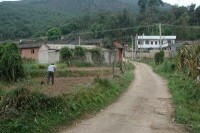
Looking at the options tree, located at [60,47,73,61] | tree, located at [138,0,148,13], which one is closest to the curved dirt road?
tree, located at [60,47,73,61]

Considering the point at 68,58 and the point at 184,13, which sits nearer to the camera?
the point at 68,58

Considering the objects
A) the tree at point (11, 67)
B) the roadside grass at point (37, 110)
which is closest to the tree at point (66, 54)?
the tree at point (11, 67)

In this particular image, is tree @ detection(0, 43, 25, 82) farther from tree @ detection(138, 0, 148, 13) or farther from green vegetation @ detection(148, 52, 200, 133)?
tree @ detection(138, 0, 148, 13)

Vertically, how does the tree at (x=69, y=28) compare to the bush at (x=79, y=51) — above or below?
above

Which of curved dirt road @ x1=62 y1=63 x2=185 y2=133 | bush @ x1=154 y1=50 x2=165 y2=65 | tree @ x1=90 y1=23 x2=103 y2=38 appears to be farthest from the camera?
tree @ x1=90 y1=23 x2=103 y2=38

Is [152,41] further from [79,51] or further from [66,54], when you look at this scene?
[66,54]

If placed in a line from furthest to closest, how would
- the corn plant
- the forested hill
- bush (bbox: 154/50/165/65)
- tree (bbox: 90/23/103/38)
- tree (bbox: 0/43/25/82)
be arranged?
tree (bbox: 90/23/103/38)
the forested hill
bush (bbox: 154/50/165/65)
tree (bbox: 0/43/25/82)
the corn plant

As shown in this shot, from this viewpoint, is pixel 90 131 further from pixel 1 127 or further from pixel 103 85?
pixel 103 85

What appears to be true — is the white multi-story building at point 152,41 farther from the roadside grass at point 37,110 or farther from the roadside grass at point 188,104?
the roadside grass at point 37,110

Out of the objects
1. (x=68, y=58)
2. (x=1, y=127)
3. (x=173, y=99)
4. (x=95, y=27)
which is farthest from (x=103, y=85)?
(x=95, y=27)

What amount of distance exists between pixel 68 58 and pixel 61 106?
104 feet

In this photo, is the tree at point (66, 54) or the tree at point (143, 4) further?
the tree at point (143, 4)

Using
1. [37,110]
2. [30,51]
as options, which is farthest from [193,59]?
[30,51]

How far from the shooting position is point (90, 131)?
1136 cm
